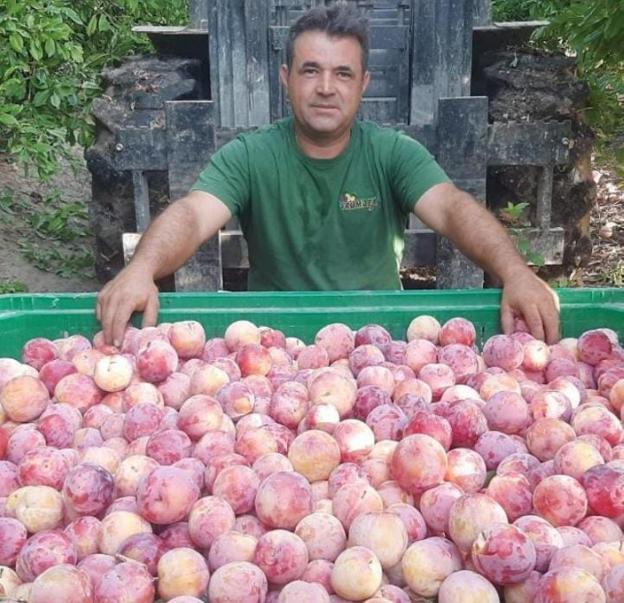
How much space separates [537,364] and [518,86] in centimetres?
275

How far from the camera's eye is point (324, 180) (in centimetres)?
320

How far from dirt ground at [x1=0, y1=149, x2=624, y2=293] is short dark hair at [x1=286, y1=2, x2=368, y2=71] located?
2.18 meters

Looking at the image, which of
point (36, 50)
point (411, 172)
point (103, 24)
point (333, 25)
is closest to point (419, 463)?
point (411, 172)

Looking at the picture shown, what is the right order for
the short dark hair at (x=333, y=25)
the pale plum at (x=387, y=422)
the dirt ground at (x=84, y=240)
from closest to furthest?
the pale plum at (x=387, y=422) → the short dark hair at (x=333, y=25) → the dirt ground at (x=84, y=240)

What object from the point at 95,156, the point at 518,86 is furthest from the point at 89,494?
the point at 518,86

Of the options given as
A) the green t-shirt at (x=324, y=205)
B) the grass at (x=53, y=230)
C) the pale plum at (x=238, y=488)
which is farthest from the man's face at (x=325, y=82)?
the grass at (x=53, y=230)

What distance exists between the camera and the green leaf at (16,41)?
14.9 ft

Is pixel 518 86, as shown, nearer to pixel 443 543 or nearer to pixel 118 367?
pixel 118 367

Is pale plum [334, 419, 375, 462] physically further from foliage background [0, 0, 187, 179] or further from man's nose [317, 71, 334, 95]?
foliage background [0, 0, 187, 179]

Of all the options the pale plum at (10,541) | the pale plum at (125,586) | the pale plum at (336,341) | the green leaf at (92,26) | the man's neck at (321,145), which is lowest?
the pale plum at (10,541)

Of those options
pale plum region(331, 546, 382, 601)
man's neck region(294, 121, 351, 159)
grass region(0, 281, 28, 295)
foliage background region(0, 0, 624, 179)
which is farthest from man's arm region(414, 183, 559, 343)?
grass region(0, 281, 28, 295)

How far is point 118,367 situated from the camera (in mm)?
2086

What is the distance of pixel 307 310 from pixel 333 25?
126 centimetres

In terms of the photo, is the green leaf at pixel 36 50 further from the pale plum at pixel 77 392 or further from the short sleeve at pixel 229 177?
the pale plum at pixel 77 392
